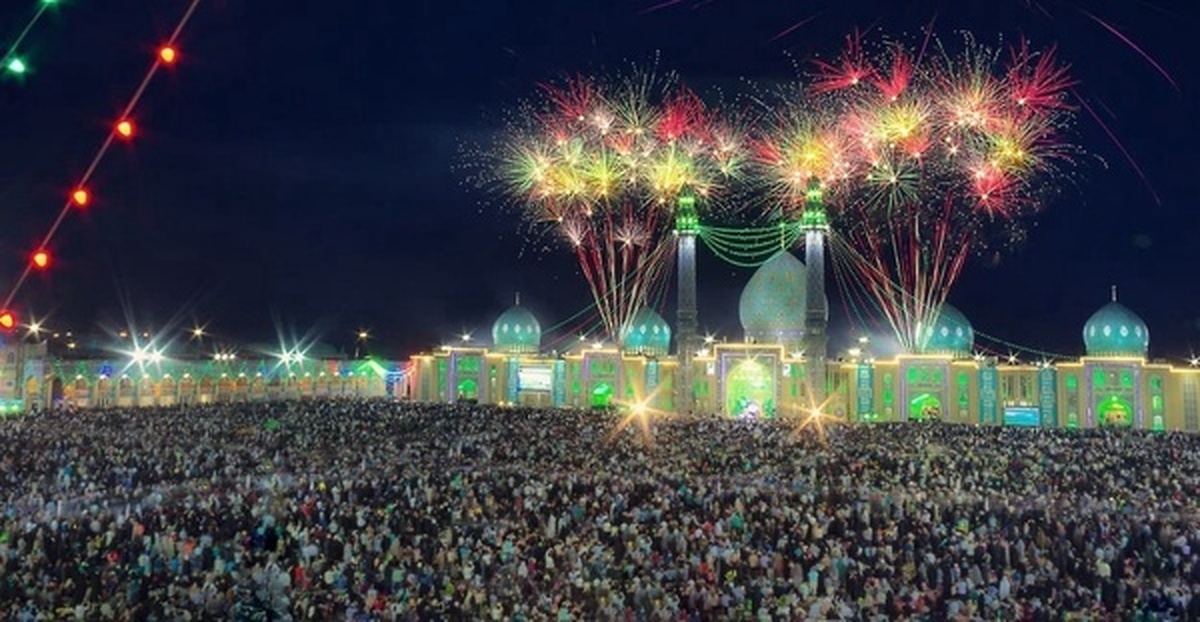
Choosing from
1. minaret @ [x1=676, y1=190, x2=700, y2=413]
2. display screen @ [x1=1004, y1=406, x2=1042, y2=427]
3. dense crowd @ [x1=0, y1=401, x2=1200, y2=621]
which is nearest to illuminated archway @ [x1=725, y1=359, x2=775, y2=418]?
minaret @ [x1=676, y1=190, x2=700, y2=413]

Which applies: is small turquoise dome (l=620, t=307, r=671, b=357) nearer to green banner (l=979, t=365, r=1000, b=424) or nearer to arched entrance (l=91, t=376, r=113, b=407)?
green banner (l=979, t=365, r=1000, b=424)

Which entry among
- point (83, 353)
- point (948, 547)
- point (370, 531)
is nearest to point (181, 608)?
point (370, 531)

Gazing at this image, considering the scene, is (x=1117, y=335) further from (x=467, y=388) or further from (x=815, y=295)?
(x=467, y=388)

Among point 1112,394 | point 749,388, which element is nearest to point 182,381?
point 749,388

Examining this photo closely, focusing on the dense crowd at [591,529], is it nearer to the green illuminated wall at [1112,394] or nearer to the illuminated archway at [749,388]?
the green illuminated wall at [1112,394]

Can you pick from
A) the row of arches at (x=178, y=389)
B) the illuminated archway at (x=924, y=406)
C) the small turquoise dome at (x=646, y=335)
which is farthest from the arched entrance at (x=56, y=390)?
the illuminated archway at (x=924, y=406)

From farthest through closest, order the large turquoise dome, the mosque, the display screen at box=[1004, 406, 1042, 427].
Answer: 1. the large turquoise dome
2. the display screen at box=[1004, 406, 1042, 427]
3. the mosque

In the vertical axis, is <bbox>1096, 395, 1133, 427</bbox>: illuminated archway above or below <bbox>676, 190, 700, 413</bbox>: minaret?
below
